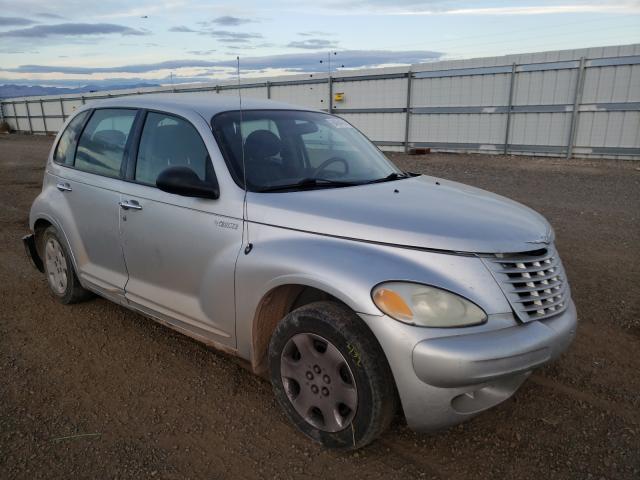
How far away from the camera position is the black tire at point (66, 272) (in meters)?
4.46

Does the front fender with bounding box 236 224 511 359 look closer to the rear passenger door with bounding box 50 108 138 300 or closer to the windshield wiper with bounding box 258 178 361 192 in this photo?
the windshield wiper with bounding box 258 178 361 192

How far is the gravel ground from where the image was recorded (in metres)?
2.59

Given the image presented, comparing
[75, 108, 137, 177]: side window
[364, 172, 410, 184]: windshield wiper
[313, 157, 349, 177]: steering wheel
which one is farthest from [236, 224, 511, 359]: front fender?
[75, 108, 137, 177]: side window

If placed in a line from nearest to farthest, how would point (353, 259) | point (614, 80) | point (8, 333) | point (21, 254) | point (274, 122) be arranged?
point (353, 259)
point (274, 122)
point (8, 333)
point (21, 254)
point (614, 80)

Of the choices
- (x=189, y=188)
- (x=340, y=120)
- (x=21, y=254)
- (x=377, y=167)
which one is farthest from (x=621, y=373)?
(x=21, y=254)

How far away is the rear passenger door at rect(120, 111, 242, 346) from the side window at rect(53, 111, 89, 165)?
111 cm

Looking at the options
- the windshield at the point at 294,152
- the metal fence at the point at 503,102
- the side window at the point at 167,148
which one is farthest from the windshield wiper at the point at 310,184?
the metal fence at the point at 503,102

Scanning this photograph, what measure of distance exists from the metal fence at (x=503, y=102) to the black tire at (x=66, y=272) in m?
13.8

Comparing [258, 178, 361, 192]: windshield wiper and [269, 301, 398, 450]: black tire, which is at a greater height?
[258, 178, 361, 192]: windshield wiper

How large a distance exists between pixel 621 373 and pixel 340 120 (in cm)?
279

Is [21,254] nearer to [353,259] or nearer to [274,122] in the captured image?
[274,122]

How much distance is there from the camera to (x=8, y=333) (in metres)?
4.15

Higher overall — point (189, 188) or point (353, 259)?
point (189, 188)

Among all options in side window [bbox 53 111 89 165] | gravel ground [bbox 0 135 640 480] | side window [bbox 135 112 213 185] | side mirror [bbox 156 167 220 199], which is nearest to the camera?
gravel ground [bbox 0 135 640 480]
